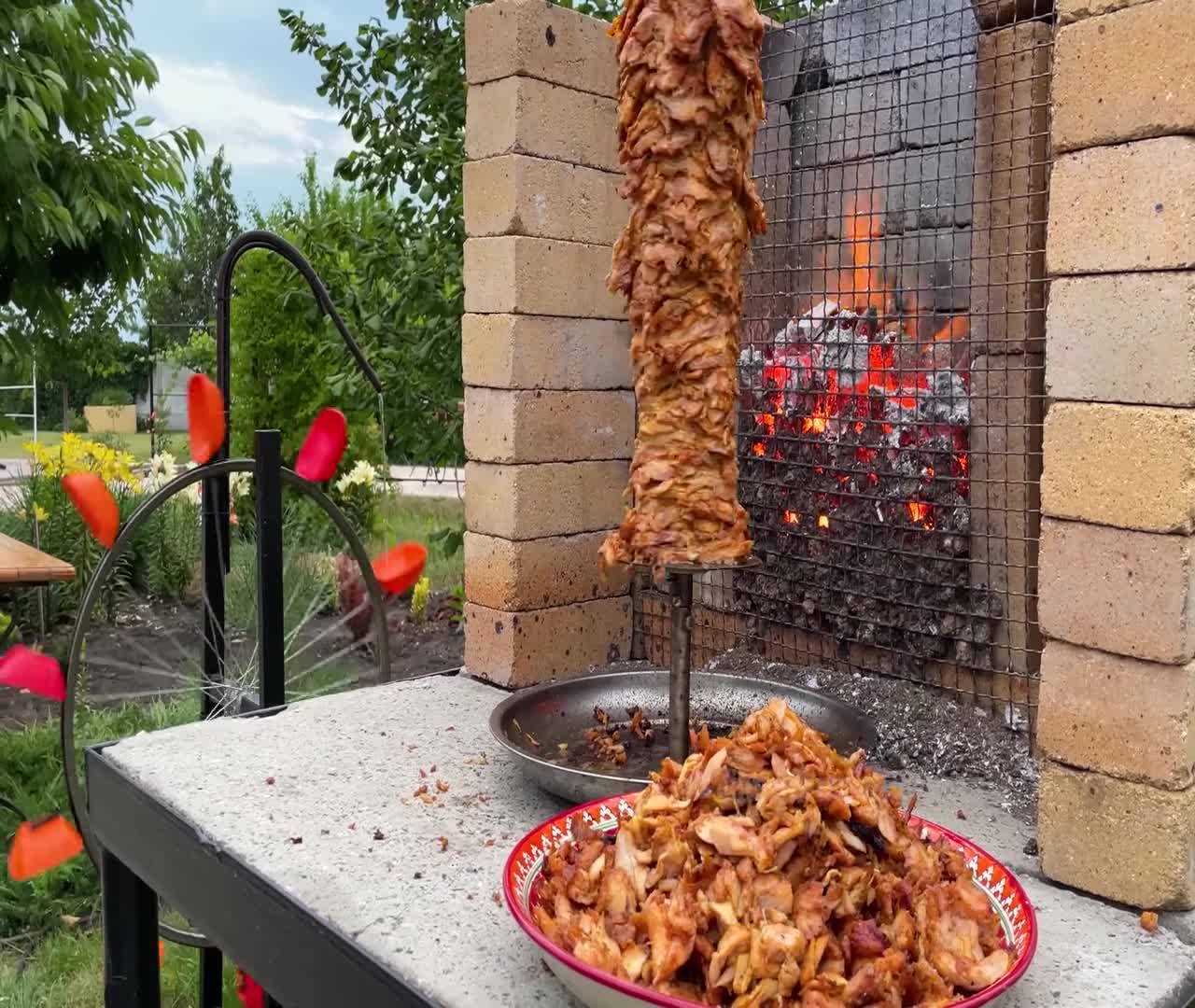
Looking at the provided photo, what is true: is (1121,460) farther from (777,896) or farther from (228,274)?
(228,274)

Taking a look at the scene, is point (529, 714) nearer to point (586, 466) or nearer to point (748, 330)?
point (586, 466)

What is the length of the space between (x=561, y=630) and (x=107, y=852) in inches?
49.4

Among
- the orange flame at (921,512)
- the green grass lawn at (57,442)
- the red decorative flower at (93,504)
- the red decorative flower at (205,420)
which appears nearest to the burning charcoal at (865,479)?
the orange flame at (921,512)

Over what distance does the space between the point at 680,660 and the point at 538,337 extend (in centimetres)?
118

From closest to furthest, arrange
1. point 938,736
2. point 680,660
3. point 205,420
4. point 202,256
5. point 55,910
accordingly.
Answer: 1. point 680,660
2. point 938,736
3. point 205,420
4. point 55,910
5. point 202,256

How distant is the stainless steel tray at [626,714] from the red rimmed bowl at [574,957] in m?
0.37

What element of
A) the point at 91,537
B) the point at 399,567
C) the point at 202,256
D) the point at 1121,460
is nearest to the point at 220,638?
the point at 399,567

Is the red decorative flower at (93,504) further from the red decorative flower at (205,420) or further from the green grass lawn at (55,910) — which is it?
the green grass lawn at (55,910)

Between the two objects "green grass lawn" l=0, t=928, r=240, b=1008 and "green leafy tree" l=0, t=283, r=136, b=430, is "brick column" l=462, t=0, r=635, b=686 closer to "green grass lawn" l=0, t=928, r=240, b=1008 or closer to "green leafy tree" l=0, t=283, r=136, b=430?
"green grass lawn" l=0, t=928, r=240, b=1008

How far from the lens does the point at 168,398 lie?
573 inches

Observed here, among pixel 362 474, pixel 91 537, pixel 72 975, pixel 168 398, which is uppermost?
pixel 168 398

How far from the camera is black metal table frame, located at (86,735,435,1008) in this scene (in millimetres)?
1574

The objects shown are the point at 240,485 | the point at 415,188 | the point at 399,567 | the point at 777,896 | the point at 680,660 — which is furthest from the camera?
the point at 240,485

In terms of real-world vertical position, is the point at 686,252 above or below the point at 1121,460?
above
